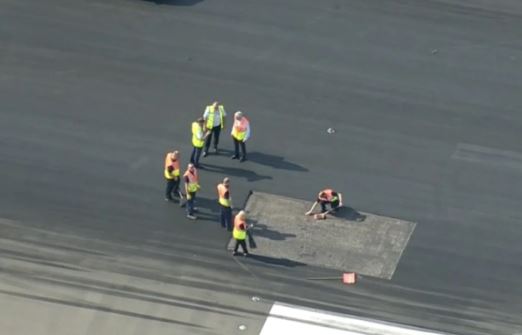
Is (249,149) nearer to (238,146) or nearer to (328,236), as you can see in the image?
(238,146)

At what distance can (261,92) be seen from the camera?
38.5 meters

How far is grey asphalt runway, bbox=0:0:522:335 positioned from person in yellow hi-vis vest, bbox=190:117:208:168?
60 centimetres

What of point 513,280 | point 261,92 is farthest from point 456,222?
point 261,92

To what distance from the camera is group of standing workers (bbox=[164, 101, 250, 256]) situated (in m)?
32.2

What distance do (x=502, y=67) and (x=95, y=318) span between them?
1781 cm

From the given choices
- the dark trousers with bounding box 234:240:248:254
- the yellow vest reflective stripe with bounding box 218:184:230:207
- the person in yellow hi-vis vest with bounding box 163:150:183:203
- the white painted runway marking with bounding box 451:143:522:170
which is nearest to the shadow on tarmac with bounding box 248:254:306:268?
the dark trousers with bounding box 234:240:248:254

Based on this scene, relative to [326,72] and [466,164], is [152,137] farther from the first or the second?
[466,164]

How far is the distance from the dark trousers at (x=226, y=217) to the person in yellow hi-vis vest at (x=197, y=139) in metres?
2.48

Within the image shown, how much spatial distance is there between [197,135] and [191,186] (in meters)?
2.25

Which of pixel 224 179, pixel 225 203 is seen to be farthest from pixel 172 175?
pixel 224 179

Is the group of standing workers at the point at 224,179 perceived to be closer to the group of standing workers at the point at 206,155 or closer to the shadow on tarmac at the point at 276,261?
the group of standing workers at the point at 206,155

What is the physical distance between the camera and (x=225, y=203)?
106ft

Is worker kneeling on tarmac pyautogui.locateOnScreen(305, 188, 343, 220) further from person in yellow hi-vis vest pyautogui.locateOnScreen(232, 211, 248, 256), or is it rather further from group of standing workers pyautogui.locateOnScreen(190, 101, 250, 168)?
group of standing workers pyautogui.locateOnScreen(190, 101, 250, 168)

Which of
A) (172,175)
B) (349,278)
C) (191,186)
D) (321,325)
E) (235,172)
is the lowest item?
(321,325)
